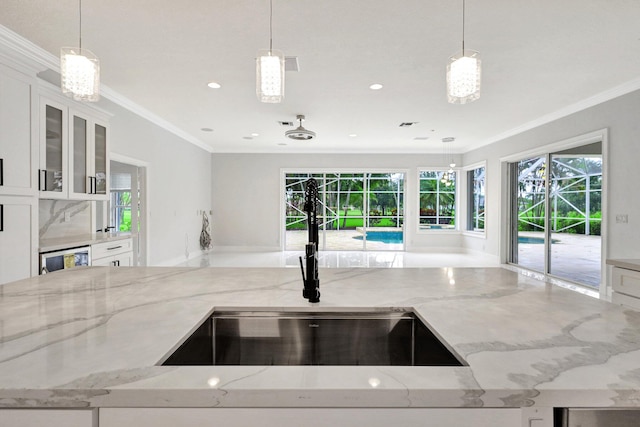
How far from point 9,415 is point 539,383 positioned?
997mm

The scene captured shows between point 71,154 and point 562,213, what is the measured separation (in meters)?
6.92

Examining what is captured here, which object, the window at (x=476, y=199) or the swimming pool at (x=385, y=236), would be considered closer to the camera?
the window at (x=476, y=199)

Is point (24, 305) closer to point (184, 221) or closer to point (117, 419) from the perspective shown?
point (117, 419)

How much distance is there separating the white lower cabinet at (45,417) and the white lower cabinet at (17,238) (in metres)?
2.90

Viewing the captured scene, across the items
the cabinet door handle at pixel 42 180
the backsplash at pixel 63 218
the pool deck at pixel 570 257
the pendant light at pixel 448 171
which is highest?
the pendant light at pixel 448 171

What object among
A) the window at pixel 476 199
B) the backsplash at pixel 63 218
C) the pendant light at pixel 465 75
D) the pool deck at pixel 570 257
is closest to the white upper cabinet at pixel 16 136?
the backsplash at pixel 63 218

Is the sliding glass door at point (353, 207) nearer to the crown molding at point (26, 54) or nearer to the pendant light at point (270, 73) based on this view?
the crown molding at point (26, 54)

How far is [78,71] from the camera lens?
1.79 metres

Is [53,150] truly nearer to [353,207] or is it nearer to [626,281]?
[626,281]

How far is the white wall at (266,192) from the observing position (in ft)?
29.2

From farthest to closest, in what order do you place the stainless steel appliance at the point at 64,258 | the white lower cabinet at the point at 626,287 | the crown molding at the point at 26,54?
the stainless steel appliance at the point at 64,258 → the crown molding at the point at 26,54 → the white lower cabinet at the point at 626,287

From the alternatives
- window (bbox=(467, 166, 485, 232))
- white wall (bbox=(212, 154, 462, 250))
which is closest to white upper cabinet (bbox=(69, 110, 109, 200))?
white wall (bbox=(212, 154, 462, 250))

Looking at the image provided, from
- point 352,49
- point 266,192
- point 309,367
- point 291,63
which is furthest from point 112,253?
point 266,192

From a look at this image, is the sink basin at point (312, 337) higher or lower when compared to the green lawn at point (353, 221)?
lower
